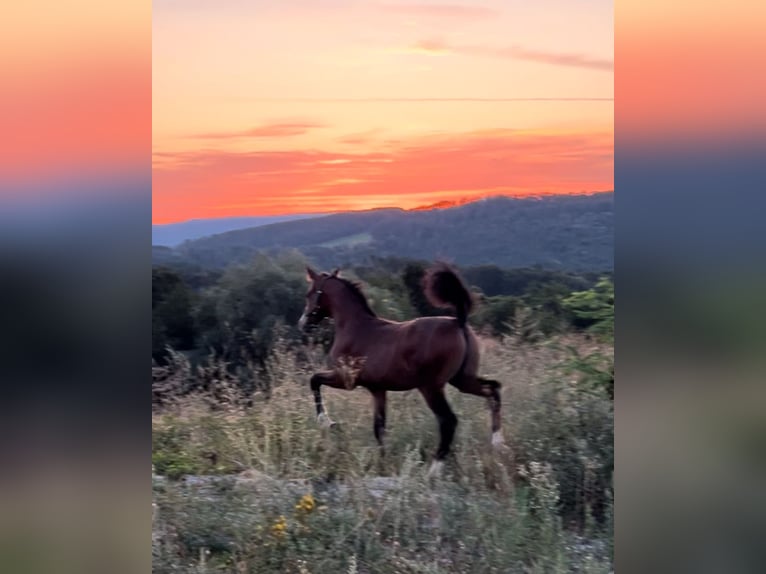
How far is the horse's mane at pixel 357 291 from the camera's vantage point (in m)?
3.76

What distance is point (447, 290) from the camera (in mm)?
3619

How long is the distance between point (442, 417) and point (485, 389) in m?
0.25

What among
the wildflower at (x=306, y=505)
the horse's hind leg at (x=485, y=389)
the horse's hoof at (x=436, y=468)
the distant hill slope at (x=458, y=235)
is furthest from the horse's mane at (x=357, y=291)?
the wildflower at (x=306, y=505)

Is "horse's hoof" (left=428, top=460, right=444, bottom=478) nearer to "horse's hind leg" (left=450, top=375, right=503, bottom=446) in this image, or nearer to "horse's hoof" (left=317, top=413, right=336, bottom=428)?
"horse's hind leg" (left=450, top=375, right=503, bottom=446)

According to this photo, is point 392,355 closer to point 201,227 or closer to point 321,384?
point 321,384

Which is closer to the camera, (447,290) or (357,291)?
(447,290)

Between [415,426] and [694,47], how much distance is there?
2406 millimetres

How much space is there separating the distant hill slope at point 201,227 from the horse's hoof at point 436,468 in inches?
50.8

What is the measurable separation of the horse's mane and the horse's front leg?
1.16 ft

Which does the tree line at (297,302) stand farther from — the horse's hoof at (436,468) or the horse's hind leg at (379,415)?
the horse's hoof at (436,468)

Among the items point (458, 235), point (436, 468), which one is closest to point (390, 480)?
point (436, 468)

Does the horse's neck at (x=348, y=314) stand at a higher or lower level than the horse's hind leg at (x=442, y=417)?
higher

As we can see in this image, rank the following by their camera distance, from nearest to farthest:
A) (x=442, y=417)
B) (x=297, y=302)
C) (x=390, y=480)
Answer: (x=390, y=480) → (x=442, y=417) → (x=297, y=302)

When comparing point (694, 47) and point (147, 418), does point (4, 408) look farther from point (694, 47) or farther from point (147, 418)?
point (694, 47)
